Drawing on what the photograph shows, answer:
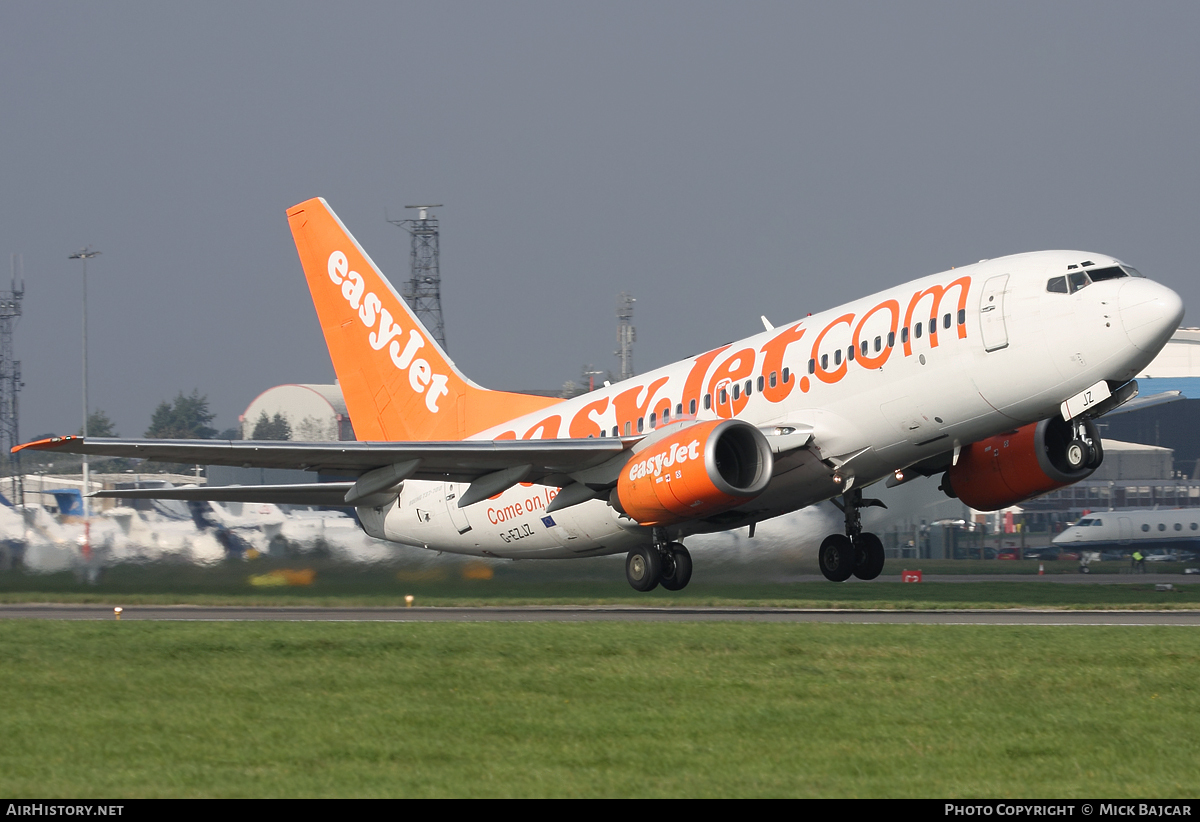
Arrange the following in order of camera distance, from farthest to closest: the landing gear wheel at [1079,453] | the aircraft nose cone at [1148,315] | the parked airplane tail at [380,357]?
1. the parked airplane tail at [380,357]
2. the landing gear wheel at [1079,453]
3. the aircraft nose cone at [1148,315]

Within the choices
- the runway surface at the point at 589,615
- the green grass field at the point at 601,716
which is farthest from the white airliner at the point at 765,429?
the green grass field at the point at 601,716

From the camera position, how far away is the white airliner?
22.4 m

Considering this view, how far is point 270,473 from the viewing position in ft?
248

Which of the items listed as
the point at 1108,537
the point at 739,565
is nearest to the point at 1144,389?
the point at 1108,537

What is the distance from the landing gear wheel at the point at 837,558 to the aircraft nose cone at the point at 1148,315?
30.6ft

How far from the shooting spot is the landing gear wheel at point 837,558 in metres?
29.3

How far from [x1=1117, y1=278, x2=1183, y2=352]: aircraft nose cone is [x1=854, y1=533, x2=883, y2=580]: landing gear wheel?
9.02m

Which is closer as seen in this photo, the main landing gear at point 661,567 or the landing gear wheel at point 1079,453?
the landing gear wheel at point 1079,453

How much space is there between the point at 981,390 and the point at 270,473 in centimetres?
5853

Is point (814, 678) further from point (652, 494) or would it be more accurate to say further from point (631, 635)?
point (652, 494)

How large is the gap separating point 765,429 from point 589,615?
4.84 m

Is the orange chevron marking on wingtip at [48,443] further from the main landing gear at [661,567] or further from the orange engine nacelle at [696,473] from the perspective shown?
the main landing gear at [661,567]

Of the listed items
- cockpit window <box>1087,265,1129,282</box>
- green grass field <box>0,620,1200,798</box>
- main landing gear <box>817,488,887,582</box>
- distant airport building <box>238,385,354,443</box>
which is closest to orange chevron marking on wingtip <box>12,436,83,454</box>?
green grass field <box>0,620,1200,798</box>

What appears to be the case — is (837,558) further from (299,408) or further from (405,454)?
(299,408)
